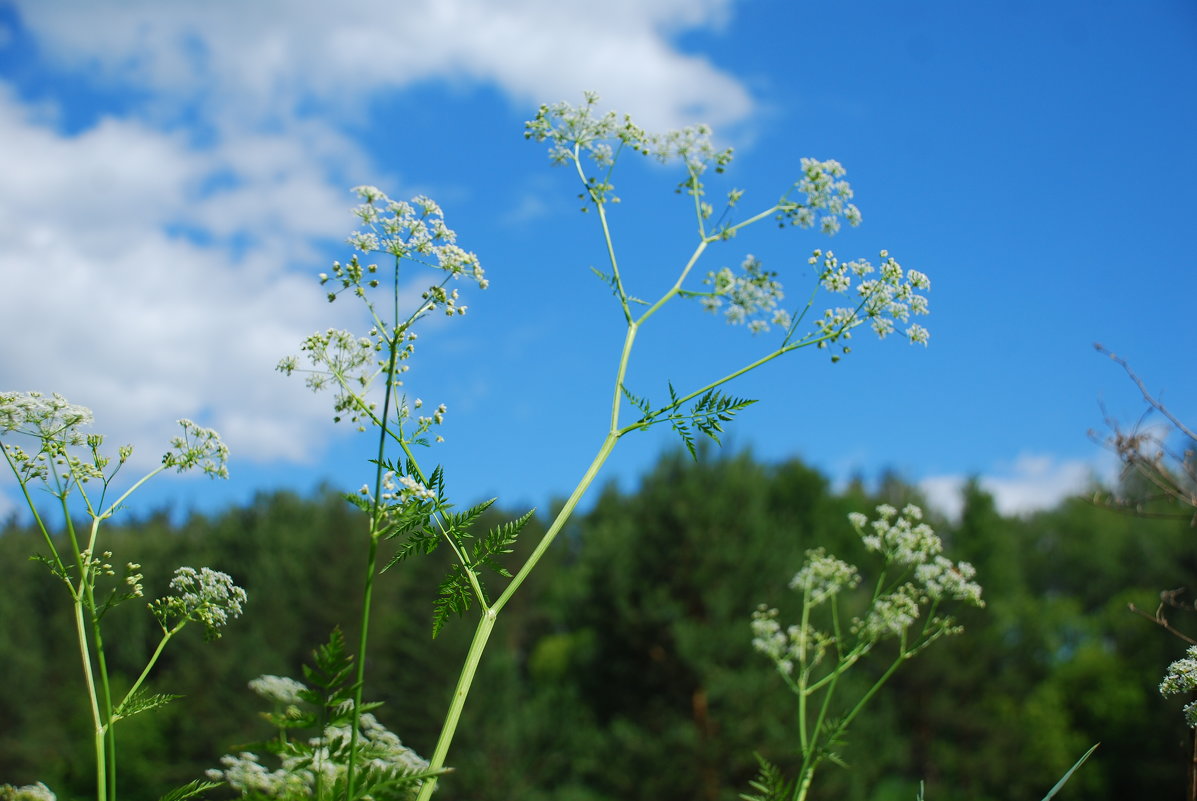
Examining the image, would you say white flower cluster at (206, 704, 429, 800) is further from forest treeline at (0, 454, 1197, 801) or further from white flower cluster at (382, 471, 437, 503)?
forest treeline at (0, 454, 1197, 801)

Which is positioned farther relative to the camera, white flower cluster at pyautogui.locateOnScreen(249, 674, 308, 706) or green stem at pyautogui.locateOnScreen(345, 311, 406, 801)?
white flower cluster at pyautogui.locateOnScreen(249, 674, 308, 706)

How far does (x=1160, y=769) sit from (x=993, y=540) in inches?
702

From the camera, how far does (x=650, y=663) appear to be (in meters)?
36.7

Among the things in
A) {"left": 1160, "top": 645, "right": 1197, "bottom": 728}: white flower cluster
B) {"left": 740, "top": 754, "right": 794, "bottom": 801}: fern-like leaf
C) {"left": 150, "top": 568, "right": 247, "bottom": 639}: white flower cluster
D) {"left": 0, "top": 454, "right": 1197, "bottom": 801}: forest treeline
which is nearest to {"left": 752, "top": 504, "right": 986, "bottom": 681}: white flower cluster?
{"left": 740, "top": 754, "right": 794, "bottom": 801}: fern-like leaf

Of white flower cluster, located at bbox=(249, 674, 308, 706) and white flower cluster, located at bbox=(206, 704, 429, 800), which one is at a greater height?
white flower cluster, located at bbox=(249, 674, 308, 706)

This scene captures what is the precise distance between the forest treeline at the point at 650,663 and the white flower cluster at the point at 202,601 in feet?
91.4

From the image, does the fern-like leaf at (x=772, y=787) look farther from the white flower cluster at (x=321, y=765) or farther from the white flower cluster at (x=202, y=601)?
the white flower cluster at (x=202, y=601)

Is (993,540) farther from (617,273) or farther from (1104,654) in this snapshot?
(617,273)

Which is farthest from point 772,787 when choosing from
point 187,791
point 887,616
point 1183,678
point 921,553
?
point 921,553

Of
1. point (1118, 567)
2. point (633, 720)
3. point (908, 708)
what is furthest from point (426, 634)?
point (1118, 567)

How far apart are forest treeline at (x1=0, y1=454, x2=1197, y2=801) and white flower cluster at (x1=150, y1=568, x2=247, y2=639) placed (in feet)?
91.4

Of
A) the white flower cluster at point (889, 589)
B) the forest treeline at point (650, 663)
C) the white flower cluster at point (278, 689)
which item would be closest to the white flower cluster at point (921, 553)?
the white flower cluster at point (889, 589)

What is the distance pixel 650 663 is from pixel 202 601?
34.7m

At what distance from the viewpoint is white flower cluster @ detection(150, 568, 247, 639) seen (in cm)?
343
